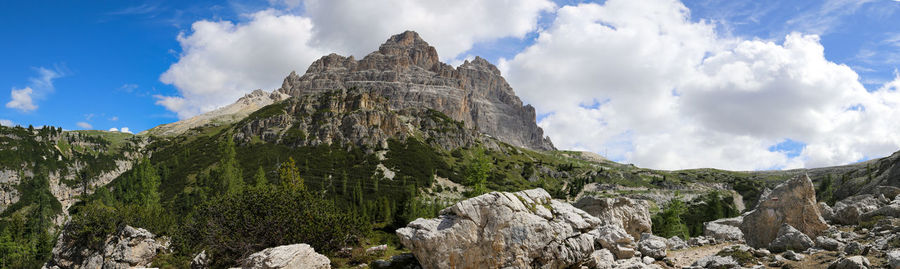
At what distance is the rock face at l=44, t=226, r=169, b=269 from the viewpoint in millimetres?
55312

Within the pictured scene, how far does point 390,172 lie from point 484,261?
492 ft

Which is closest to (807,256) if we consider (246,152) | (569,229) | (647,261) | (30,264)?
(647,261)

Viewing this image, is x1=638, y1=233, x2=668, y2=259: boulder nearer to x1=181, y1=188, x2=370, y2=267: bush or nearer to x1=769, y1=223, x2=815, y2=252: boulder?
x1=769, y1=223, x2=815, y2=252: boulder

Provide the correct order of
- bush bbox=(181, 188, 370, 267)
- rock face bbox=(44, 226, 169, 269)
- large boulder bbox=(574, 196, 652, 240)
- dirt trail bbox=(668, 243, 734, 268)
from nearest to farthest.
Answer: dirt trail bbox=(668, 243, 734, 268)
bush bbox=(181, 188, 370, 267)
large boulder bbox=(574, 196, 652, 240)
rock face bbox=(44, 226, 169, 269)

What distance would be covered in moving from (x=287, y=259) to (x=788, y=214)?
31981 millimetres

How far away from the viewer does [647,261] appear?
22.4 m

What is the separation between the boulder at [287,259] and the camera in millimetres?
20781

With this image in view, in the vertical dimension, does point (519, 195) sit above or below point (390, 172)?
below

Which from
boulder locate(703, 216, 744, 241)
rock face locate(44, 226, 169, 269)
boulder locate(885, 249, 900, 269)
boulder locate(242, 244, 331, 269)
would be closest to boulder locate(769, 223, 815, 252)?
boulder locate(885, 249, 900, 269)

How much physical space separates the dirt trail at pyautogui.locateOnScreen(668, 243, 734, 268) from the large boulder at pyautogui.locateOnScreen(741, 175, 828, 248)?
116 inches

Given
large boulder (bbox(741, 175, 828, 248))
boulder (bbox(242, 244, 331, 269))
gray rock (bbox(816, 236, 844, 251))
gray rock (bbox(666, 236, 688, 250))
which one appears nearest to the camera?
gray rock (bbox(816, 236, 844, 251))

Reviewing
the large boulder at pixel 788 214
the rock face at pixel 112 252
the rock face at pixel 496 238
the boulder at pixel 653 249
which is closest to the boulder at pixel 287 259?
the rock face at pixel 496 238

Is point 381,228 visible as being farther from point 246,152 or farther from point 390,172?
point 246,152

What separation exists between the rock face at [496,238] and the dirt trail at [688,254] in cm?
602
